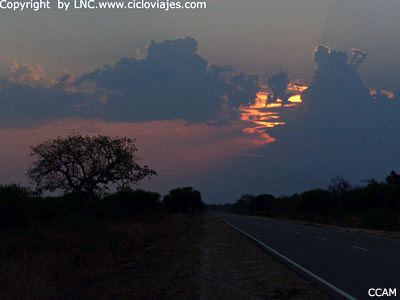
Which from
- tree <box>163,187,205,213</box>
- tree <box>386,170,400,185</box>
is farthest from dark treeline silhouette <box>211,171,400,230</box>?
tree <box>163,187,205,213</box>

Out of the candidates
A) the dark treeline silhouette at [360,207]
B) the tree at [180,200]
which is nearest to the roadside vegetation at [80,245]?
the dark treeline silhouette at [360,207]

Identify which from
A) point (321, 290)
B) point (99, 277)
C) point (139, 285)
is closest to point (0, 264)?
point (99, 277)

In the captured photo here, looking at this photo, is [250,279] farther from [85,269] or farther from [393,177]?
[393,177]

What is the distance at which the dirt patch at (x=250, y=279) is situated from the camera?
1020 centimetres

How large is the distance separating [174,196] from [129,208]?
81340mm

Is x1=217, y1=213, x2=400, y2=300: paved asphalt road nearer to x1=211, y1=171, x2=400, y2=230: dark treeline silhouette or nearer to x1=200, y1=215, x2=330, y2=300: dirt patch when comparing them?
x1=200, y1=215, x2=330, y2=300: dirt patch

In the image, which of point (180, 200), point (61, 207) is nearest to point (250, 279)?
point (61, 207)

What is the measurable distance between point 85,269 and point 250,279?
25.4ft

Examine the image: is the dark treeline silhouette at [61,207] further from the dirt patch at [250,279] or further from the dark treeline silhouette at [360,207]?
the dark treeline silhouette at [360,207]

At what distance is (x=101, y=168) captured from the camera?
43.0 metres

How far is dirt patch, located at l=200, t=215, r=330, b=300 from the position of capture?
10.2m

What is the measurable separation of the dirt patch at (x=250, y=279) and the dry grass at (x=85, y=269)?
2.02 feet

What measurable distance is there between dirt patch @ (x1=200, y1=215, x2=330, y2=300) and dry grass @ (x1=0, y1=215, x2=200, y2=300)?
614mm

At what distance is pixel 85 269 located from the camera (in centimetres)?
1755
